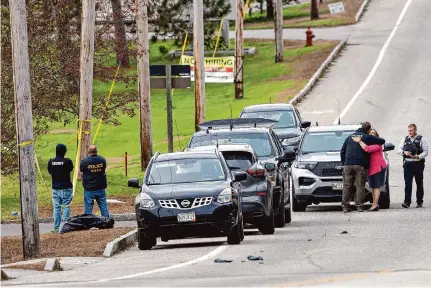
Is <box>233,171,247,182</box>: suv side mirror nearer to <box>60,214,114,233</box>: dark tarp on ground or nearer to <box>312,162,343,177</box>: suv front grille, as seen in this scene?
<box>60,214,114,233</box>: dark tarp on ground

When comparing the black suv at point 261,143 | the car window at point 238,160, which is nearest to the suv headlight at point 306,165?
the black suv at point 261,143

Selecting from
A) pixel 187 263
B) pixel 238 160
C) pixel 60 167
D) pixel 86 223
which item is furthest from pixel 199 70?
pixel 187 263

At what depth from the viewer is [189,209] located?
22.5 m

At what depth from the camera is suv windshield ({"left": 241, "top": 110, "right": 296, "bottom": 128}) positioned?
4103cm

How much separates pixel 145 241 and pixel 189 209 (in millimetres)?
1006

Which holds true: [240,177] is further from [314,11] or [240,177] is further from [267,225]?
[314,11]

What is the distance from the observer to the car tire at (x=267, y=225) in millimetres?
25172

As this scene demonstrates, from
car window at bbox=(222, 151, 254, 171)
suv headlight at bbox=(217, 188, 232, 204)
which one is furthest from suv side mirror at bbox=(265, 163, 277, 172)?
suv headlight at bbox=(217, 188, 232, 204)

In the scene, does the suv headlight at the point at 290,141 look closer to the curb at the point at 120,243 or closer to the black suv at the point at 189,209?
the curb at the point at 120,243

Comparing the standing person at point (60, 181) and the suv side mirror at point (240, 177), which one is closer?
the suv side mirror at point (240, 177)

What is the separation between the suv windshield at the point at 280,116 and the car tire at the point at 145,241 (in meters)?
18.0

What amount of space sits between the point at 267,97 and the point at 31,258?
40.1m

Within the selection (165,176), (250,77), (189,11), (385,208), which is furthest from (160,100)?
(165,176)

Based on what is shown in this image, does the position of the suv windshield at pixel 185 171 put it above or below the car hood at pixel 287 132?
above
